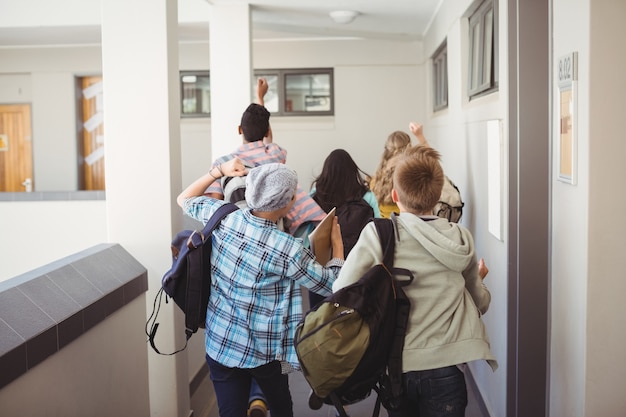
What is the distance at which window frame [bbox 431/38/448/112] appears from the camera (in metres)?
7.19

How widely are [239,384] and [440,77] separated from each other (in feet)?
18.7

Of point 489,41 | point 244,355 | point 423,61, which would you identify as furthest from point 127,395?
point 423,61

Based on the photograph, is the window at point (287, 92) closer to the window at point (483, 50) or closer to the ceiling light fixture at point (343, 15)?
the ceiling light fixture at point (343, 15)

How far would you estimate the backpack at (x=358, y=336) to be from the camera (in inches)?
86.0

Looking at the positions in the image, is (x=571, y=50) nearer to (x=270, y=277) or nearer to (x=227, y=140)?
(x=270, y=277)

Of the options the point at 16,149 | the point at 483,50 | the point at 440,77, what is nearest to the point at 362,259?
the point at 483,50

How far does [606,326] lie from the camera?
250cm

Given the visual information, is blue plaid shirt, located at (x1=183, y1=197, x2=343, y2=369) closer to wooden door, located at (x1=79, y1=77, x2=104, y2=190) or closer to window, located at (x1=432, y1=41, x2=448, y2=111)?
window, located at (x1=432, y1=41, x2=448, y2=111)

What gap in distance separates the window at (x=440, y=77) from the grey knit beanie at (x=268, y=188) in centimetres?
472

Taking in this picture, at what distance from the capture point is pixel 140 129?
3713 mm

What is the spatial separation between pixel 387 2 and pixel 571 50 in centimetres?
446

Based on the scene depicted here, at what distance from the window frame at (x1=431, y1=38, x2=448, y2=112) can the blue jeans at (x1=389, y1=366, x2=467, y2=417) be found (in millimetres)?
4879

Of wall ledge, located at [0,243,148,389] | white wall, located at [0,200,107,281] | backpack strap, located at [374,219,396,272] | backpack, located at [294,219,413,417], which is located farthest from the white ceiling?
backpack, located at [294,219,413,417]

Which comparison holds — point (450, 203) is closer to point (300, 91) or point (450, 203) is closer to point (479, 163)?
point (479, 163)
